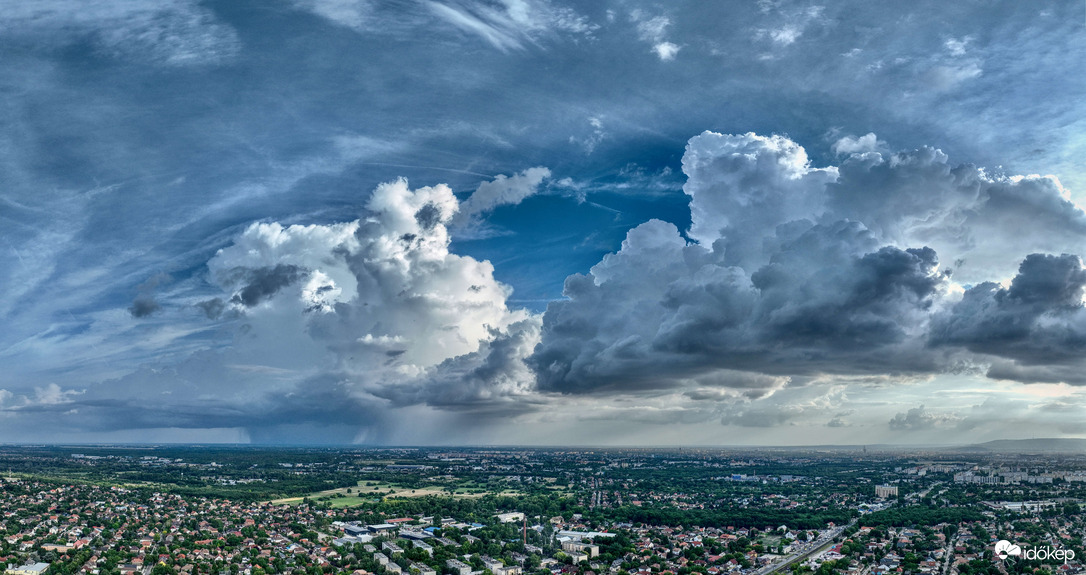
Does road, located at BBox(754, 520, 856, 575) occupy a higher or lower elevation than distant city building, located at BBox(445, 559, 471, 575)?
lower

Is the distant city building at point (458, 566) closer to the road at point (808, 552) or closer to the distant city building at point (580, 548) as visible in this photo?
the distant city building at point (580, 548)

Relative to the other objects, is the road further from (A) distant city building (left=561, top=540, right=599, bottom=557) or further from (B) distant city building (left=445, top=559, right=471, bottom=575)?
(B) distant city building (left=445, top=559, right=471, bottom=575)

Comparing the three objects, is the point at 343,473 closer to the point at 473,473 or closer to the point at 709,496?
the point at 473,473

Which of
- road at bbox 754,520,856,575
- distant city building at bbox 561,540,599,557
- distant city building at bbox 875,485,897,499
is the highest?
distant city building at bbox 561,540,599,557

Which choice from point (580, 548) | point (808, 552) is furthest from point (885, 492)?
point (580, 548)

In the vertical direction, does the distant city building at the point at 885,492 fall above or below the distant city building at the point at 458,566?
below

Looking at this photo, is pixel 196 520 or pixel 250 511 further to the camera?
pixel 250 511

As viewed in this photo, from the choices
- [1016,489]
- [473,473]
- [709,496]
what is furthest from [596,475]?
[1016,489]

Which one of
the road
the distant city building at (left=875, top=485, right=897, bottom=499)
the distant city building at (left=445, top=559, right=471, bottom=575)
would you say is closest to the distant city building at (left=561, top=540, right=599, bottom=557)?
the distant city building at (left=445, top=559, right=471, bottom=575)

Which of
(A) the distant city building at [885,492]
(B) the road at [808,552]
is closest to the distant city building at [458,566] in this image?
(B) the road at [808,552]

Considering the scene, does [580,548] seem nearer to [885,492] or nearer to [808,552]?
[808,552]

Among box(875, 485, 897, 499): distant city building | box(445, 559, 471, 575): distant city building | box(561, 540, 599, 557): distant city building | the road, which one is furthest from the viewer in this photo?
box(875, 485, 897, 499): distant city building
